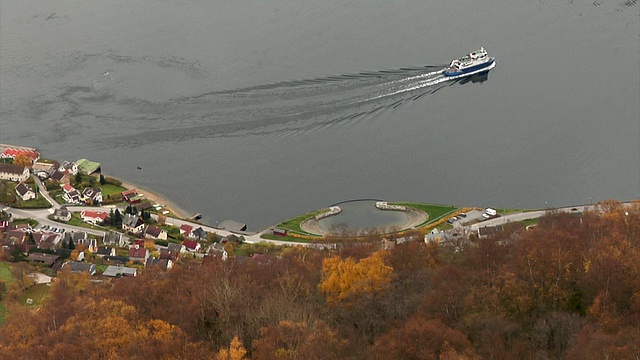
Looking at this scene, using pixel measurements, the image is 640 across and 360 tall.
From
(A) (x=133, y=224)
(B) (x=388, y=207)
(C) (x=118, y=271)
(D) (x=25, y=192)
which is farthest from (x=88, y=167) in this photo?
(B) (x=388, y=207)

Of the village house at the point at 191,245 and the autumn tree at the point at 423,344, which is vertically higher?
the autumn tree at the point at 423,344

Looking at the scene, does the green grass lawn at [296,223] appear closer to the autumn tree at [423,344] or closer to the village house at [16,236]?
the village house at [16,236]

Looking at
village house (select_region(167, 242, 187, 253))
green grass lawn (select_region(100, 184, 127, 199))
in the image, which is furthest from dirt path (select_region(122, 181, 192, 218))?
village house (select_region(167, 242, 187, 253))

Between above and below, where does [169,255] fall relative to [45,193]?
below

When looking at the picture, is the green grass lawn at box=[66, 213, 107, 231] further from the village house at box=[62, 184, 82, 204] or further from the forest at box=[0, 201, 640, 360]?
the forest at box=[0, 201, 640, 360]

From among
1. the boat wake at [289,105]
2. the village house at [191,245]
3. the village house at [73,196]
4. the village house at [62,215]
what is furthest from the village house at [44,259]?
the boat wake at [289,105]

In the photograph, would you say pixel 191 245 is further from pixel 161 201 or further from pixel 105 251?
pixel 161 201

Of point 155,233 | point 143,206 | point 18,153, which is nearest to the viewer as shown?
point 155,233
